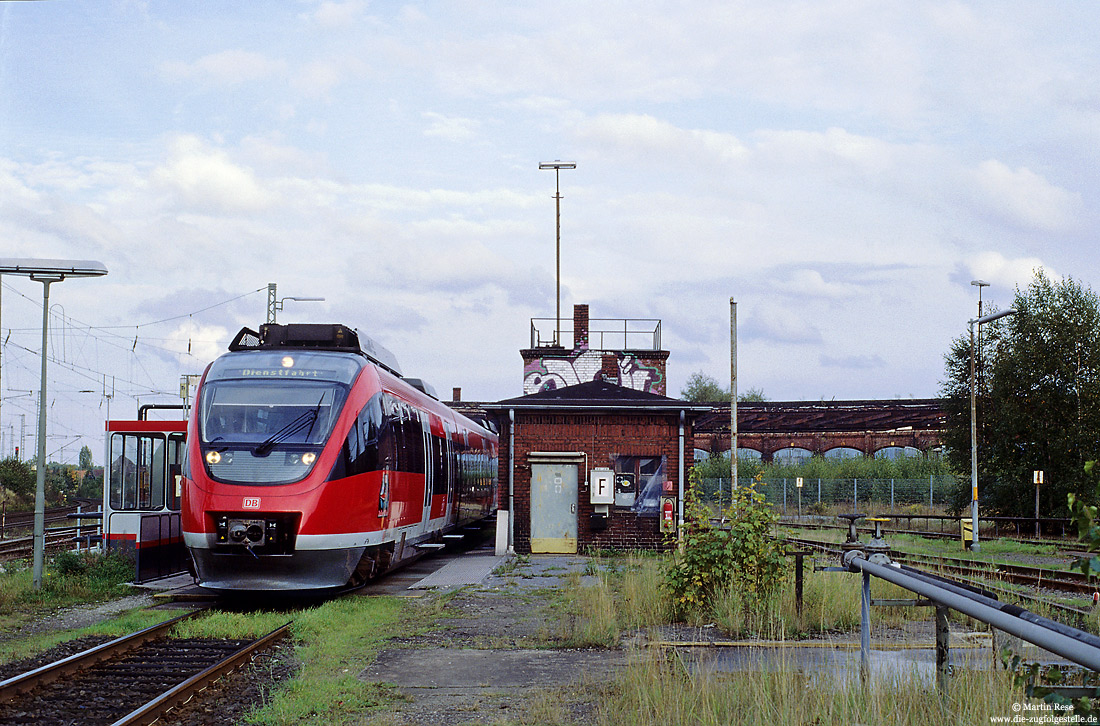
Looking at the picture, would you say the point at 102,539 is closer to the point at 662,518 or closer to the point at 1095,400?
the point at 662,518

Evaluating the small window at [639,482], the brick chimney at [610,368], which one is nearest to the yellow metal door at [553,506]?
the small window at [639,482]

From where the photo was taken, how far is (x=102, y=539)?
1856cm

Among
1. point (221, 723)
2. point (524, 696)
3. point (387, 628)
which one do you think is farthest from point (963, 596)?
point (387, 628)

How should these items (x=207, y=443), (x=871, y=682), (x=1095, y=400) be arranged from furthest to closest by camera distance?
(x=1095, y=400) → (x=207, y=443) → (x=871, y=682)

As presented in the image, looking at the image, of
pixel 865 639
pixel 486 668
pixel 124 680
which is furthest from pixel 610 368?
pixel 865 639

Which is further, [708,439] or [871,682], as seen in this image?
[708,439]

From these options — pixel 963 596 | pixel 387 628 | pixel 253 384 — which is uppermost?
pixel 253 384

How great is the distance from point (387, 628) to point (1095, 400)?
1105 inches

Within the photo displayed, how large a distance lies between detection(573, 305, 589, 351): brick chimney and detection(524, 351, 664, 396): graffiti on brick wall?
1.87 ft

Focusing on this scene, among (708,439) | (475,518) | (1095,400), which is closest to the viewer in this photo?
(475,518)

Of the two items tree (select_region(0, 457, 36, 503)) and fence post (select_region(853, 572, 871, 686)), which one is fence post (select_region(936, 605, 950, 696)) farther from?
tree (select_region(0, 457, 36, 503))

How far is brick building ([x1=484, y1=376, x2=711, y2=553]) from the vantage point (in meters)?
23.6

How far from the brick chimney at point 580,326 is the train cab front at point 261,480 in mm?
26929

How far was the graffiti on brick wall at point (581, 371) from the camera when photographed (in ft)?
131
